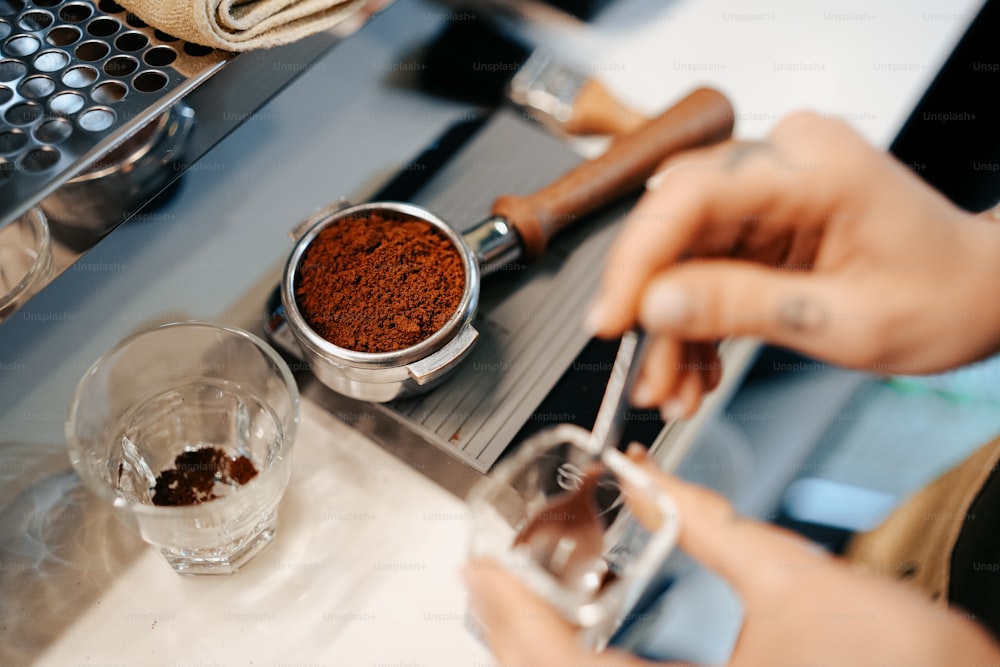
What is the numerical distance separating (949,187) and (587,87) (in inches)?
20.3

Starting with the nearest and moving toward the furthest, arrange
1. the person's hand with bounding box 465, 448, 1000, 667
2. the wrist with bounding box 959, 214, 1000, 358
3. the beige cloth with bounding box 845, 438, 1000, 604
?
the person's hand with bounding box 465, 448, 1000, 667, the wrist with bounding box 959, 214, 1000, 358, the beige cloth with bounding box 845, 438, 1000, 604

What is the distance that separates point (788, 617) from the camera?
17.3 inches

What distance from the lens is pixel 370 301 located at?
60 cm

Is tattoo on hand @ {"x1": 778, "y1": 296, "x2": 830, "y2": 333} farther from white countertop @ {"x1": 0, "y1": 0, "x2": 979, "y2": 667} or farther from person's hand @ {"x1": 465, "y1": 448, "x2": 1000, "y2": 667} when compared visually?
white countertop @ {"x1": 0, "y1": 0, "x2": 979, "y2": 667}

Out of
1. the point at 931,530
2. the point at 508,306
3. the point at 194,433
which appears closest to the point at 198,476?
the point at 194,433

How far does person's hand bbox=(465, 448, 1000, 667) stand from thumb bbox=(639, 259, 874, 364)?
120mm

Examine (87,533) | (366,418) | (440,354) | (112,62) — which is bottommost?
(87,533)

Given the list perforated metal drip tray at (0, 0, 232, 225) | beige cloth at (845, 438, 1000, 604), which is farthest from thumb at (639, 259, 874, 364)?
perforated metal drip tray at (0, 0, 232, 225)

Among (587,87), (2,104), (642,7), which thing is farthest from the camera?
(642,7)

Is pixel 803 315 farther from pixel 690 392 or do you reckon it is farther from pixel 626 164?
pixel 626 164

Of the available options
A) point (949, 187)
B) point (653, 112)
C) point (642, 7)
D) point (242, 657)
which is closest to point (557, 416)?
point (242, 657)

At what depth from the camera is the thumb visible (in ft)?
1.59

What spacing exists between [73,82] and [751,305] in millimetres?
453

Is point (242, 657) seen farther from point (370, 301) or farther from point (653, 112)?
point (653, 112)
